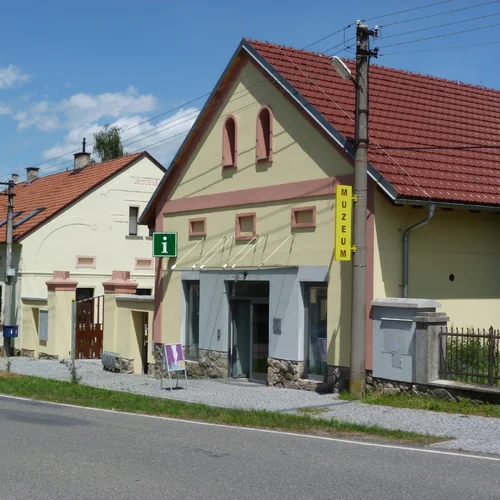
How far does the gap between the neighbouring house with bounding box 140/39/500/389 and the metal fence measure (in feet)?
5.75

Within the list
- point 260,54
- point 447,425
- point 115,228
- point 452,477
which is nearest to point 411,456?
point 452,477

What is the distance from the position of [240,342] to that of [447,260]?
20.2ft

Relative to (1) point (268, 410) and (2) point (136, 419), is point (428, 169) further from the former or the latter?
(2) point (136, 419)

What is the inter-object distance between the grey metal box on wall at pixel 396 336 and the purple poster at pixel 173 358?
4.80 m

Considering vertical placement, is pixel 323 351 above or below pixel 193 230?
below

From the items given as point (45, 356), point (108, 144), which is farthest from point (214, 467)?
point (108, 144)

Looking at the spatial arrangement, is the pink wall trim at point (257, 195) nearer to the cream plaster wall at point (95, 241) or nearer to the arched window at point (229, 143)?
the arched window at point (229, 143)

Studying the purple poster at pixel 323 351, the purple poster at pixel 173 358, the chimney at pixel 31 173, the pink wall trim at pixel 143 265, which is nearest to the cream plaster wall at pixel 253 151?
the purple poster at pixel 323 351

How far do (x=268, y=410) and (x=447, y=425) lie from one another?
3.71 metres

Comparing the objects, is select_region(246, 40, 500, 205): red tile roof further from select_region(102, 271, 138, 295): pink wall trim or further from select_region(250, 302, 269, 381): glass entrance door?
select_region(102, 271, 138, 295): pink wall trim

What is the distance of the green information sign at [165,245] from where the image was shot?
24.1 m

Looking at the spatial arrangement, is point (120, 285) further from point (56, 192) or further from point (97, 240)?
point (56, 192)

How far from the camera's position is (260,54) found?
68.1ft

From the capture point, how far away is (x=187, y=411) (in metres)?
15.3
